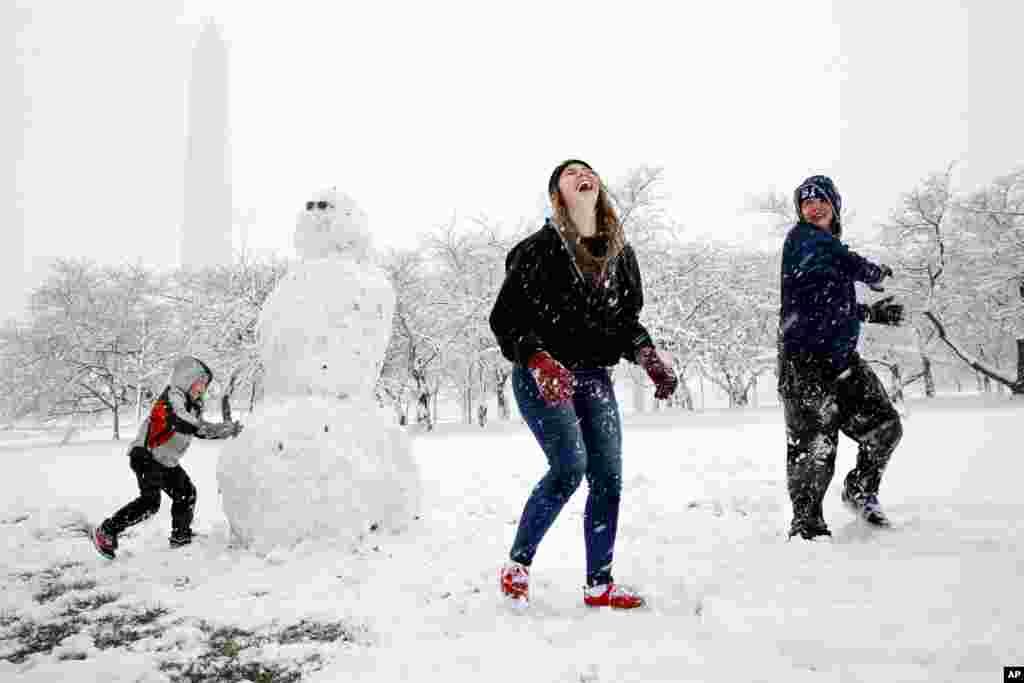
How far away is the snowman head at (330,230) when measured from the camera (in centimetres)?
525

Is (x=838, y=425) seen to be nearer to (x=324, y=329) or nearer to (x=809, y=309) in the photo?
(x=809, y=309)

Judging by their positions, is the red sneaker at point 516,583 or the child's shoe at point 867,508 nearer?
the red sneaker at point 516,583

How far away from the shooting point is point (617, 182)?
24.8m

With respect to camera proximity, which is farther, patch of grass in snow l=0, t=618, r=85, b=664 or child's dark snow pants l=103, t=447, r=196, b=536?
child's dark snow pants l=103, t=447, r=196, b=536

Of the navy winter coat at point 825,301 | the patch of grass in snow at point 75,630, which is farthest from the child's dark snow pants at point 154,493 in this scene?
the navy winter coat at point 825,301

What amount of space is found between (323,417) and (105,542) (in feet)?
5.93

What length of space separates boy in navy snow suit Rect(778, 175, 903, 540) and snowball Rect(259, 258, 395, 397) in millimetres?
3262

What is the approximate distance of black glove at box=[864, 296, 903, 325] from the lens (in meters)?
3.30

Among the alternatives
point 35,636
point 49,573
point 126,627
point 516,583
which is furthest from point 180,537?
point 516,583

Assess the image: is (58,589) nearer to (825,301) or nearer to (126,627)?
(126,627)

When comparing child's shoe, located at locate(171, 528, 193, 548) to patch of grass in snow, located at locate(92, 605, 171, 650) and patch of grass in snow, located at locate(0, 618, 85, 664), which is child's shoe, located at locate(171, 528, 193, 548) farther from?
patch of grass in snow, located at locate(92, 605, 171, 650)

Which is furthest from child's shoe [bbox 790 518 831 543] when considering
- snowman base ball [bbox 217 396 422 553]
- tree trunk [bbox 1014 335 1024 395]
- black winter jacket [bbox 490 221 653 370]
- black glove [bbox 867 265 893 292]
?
tree trunk [bbox 1014 335 1024 395]

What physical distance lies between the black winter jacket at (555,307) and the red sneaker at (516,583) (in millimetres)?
938

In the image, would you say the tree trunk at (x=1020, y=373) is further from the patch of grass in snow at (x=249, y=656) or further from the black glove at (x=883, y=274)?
the patch of grass in snow at (x=249, y=656)
